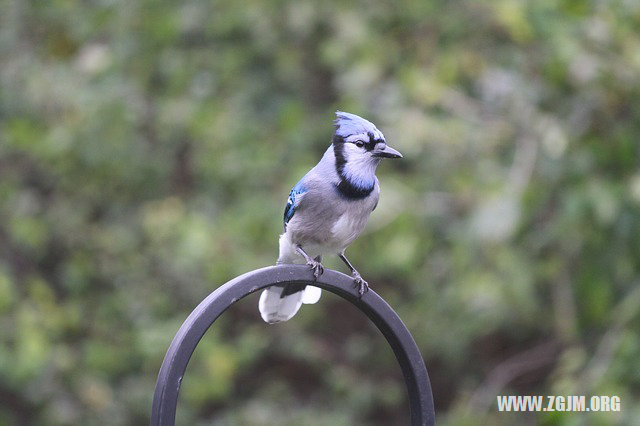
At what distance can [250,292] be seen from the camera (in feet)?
5.59

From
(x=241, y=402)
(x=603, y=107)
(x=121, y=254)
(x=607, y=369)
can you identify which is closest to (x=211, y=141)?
(x=121, y=254)

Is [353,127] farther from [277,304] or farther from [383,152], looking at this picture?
[277,304]

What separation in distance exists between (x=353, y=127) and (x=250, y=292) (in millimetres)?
623

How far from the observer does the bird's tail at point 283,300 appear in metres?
2.19

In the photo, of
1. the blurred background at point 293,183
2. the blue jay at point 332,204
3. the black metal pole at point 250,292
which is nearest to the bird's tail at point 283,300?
the blue jay at point 332,204

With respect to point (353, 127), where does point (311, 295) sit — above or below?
below

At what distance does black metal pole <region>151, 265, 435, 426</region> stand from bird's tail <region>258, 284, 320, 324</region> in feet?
0.91

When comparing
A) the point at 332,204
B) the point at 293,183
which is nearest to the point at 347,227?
the point at 332,204

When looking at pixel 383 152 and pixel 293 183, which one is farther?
pixel 293 183

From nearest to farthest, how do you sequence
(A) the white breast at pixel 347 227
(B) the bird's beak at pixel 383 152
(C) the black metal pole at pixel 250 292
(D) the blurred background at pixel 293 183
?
(C) the black metal pole at pixel 250 292, (B) the bird's beak at pixel 383 152, (A) the white breast at pixel 347 227, (D) the blurred background at pixel 293 183

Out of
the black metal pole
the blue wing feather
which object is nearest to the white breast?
the blue wing feather

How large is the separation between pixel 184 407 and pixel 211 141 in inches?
55.6

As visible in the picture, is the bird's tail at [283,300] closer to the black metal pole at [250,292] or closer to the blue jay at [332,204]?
the blue jay at [332,204]

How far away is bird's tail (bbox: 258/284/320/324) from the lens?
2193mm
